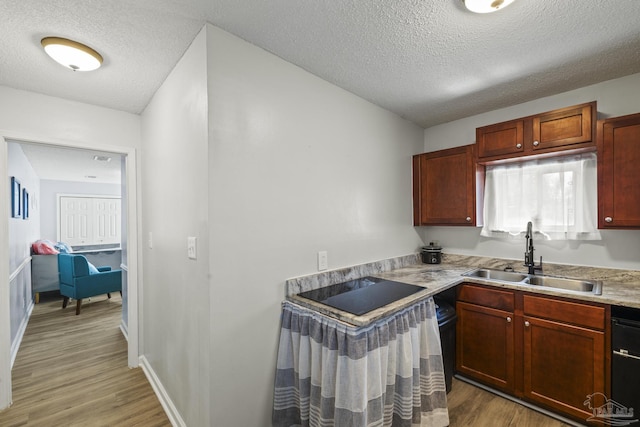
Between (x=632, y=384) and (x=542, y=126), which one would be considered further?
(x=542, y=126)

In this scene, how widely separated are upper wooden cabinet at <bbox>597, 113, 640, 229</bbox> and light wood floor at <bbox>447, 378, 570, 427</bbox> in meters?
1.40

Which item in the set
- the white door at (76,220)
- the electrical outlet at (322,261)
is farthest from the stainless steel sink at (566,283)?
the white door at (76,220)

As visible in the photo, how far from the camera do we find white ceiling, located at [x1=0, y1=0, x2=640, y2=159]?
134 cm

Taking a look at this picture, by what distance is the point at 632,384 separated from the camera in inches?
61.4

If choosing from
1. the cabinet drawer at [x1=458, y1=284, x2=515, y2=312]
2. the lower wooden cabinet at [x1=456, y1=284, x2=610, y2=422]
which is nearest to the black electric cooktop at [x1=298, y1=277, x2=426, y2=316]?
the cabinet drawer at [x1=458, y1=284, x2=515, y2=312]

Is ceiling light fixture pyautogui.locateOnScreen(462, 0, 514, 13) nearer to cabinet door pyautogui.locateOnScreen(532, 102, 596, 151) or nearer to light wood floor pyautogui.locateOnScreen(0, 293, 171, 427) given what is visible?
cabinet door pyautogui.locateOnScreen(532, 102, 596, 151)

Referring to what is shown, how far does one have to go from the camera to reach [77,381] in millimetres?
2355

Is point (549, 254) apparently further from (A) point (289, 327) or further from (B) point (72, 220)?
(B) point (72, 220)

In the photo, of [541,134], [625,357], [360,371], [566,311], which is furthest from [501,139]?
[360,371]

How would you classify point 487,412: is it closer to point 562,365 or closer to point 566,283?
point 562,365

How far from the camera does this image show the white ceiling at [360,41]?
1340 millimetres

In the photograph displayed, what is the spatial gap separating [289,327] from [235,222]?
2.35 feet

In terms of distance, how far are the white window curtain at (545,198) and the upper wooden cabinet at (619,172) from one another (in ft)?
0.84

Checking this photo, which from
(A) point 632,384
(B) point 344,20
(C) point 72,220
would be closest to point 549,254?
(A) point 632,384
